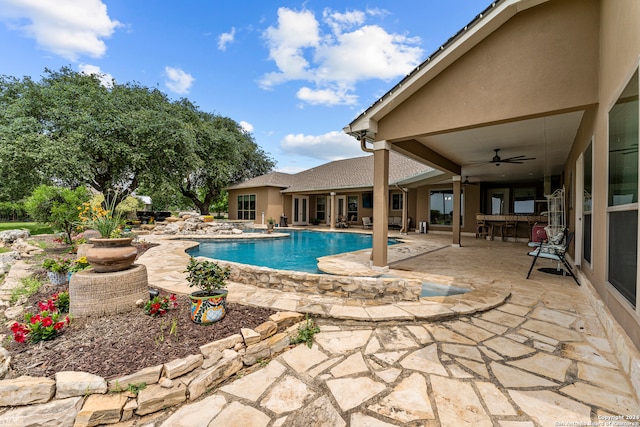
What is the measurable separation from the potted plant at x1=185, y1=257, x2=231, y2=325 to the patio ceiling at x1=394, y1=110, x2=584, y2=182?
434 centimetres

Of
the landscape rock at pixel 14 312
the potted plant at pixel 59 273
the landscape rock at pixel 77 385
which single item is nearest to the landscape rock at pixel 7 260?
the potted plant at pixel 59 273

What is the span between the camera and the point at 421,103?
16.3 ft

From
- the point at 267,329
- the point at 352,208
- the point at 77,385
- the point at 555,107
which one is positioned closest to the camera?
the point at 77,385

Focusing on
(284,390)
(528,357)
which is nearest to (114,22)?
(284,390)

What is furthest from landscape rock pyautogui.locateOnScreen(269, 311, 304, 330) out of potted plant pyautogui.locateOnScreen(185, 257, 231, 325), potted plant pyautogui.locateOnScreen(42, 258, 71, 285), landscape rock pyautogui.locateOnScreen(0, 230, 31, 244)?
landscape rock pyautogui.locateOnScreen(0, 230, 31, 244)

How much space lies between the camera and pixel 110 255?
310cm

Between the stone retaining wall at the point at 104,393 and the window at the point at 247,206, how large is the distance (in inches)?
712

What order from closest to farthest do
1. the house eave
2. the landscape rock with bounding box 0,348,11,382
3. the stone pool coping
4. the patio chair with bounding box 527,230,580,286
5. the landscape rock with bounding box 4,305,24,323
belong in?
the landscape rock with bounding box 0,348,11,382
the stone pool coping
the landscape rock with bounding box 4,305,24,323
the house eave
the patio chair with bounding box 527,230,580,286

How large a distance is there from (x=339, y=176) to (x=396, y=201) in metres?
4.11

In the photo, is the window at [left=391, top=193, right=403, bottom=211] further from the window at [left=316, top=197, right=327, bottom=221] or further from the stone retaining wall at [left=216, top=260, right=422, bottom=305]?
the stone retaining wall at [left=216, top=260, right=422, bottom=305]

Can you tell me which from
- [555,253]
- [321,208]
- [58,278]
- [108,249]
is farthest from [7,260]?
[321,208]

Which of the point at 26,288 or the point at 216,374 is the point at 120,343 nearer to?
the point at 216,374

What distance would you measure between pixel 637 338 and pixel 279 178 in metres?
19.4

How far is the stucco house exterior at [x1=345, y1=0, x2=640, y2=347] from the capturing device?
97.2 inches
